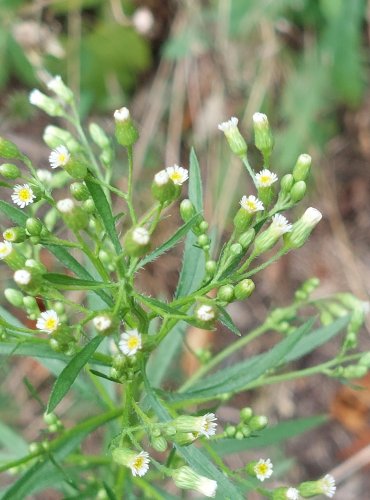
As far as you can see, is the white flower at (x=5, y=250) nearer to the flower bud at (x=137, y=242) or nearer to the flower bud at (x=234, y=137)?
the flower bud at (x=137, y=242)

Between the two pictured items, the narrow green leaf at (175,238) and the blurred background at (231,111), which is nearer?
the narrow green leaf at (175,238)

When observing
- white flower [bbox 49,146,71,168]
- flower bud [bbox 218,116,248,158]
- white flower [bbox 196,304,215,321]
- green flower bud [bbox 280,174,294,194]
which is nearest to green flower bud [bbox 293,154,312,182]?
green flower bud [bbox 280,174,294,194]

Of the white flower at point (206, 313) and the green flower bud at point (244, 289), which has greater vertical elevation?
the green flower bud at point (244, 289)

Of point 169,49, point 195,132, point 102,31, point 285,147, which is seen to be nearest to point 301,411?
point 285,147

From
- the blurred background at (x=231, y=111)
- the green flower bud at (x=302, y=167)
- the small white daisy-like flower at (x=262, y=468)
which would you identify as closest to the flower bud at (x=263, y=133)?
the green flower bud at (x=302, y=167)

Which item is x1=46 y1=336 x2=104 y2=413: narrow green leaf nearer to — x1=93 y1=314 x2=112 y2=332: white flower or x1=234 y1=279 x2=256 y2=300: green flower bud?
x1=93 y1=314 x2=112 y2=332: white flower

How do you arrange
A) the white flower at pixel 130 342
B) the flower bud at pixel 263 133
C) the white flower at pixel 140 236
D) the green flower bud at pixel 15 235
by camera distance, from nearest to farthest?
the white flower at pixel 140 236
the white flower at pixel 130 342
the green flower bud at pixel 15 235
the flower bud at pixel 263 133

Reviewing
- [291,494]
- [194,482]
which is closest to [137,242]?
[194,482]
